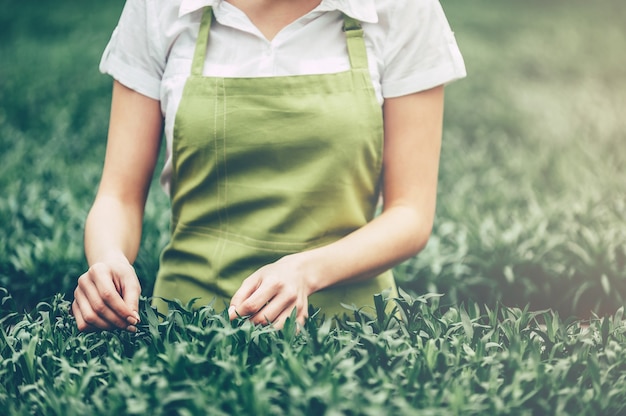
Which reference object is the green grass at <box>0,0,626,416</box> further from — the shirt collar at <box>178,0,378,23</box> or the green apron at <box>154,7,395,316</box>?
the shirt collar at <box>178,0,378,23</box>

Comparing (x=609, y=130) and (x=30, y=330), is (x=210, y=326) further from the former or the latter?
(x=609, y=130)

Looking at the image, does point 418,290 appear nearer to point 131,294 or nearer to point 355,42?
point 355,42

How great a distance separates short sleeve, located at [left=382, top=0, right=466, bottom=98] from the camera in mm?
2098

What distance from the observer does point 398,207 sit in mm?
2150

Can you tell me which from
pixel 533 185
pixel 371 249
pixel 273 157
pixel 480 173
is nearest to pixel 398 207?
pixel 371 249

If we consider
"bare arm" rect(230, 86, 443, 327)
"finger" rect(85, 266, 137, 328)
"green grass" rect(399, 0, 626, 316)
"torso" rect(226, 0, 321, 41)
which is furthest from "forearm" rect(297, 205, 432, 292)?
"green grass" rect(399, 0, 626, 316)

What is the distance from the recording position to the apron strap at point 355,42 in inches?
82.5

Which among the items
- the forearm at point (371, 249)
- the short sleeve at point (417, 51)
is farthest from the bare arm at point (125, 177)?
the short sleeve at point (417, 51)

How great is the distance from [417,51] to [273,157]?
462 millimetres

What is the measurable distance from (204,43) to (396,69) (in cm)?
50

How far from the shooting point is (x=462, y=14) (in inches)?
575

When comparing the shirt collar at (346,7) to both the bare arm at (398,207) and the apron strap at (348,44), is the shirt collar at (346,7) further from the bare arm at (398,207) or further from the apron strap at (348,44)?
the bare arm at (398,207)

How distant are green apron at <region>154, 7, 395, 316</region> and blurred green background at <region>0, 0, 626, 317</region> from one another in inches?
54.9

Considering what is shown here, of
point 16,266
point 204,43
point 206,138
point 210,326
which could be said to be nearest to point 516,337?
point 210,326
